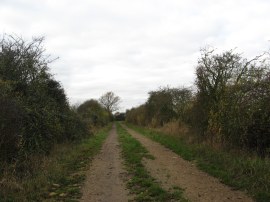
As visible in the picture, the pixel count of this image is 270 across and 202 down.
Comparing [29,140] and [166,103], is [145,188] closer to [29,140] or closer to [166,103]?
[29,140]

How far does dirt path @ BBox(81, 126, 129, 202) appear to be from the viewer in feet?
27.8

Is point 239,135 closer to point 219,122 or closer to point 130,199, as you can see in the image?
point 219,122

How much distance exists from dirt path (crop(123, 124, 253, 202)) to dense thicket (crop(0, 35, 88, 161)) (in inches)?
171

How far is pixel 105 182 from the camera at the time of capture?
403 inches

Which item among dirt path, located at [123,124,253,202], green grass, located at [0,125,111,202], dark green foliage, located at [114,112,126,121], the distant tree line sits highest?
dark green foliage, located at [114,112,126,121]

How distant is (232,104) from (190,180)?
463 cm

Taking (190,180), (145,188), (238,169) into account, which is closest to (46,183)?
(145,188)

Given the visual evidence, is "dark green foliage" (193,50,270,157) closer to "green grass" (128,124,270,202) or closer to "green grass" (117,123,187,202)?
"green grass" (128,124,270,202)

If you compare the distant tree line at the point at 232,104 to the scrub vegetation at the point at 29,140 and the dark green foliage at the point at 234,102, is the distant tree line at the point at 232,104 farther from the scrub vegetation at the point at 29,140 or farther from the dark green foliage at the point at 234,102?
the scrub vegetation at the point at 29,140

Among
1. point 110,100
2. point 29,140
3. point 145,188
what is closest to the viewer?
point 145,188

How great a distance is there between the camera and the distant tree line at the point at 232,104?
1192cm

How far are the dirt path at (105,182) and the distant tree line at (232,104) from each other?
15.3 ft

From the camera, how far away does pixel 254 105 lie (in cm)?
1194

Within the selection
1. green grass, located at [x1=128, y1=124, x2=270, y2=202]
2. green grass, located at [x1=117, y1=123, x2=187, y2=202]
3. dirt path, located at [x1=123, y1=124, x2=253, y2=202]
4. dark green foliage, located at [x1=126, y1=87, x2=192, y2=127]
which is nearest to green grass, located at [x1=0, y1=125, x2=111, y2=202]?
green grass, located at [x1=117, y1=123, x2=187, y2=202]
